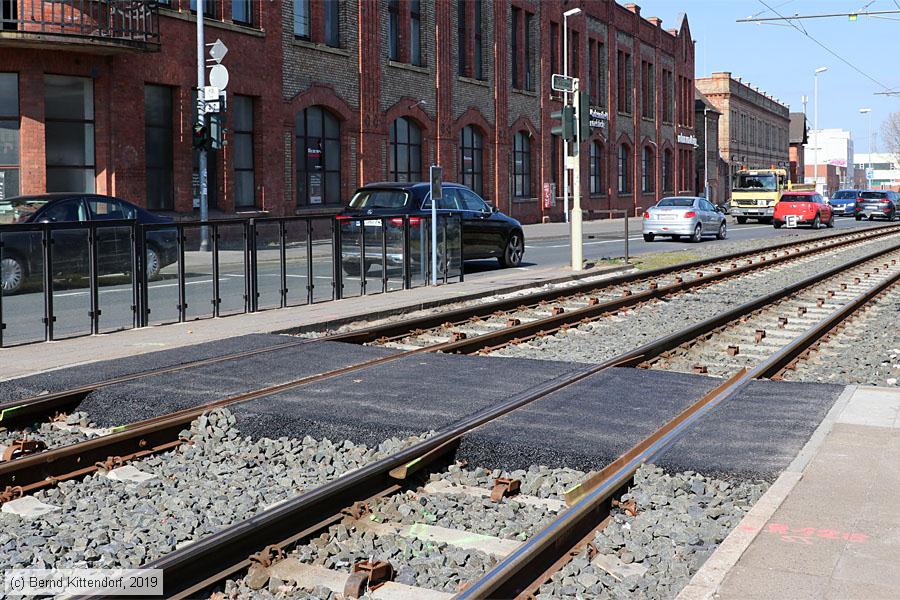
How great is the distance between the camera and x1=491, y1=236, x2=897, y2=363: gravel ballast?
36.9 feet

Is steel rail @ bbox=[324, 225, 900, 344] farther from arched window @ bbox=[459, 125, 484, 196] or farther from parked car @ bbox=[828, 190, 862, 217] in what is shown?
parked car @ bbox=[828, 190, 862, 217]

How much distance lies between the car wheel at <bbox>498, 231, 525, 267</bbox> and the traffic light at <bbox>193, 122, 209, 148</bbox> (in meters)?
8.84

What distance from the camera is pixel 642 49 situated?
208ft

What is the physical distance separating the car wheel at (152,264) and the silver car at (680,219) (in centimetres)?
2375

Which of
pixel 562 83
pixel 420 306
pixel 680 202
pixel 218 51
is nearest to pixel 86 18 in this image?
pixel 218 51

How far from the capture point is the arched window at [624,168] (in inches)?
2392

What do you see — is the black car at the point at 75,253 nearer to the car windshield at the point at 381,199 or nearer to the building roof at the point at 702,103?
the car windshield at the point at 381,199

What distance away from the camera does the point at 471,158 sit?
43.8 metres

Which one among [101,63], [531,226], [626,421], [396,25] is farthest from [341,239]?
[531,226]

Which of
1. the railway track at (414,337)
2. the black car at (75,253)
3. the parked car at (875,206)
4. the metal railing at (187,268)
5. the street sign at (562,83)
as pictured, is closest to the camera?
the railway track at (414,337)

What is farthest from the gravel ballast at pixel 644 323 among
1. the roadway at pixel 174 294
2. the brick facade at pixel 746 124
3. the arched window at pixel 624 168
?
the brick facade at pixel 746 124

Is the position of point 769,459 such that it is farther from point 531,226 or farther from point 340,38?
point 531,226

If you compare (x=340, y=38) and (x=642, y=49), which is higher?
(x=642, y=49)

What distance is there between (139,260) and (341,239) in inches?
153
